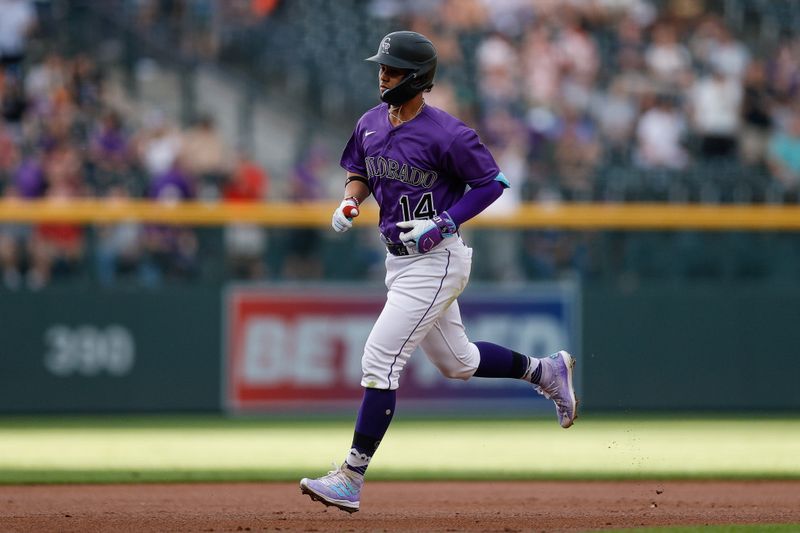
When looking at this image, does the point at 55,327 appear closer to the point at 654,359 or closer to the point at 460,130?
the point at 654,359

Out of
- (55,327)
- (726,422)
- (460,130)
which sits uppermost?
(460,130)

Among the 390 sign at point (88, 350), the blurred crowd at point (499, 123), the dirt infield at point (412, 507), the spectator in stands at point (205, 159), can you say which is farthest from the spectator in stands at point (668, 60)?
the dirt infield at point (412, 507)

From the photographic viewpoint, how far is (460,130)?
6070 millimetres

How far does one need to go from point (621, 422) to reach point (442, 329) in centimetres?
568

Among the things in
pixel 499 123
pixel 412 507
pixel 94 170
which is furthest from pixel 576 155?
pixel 412 507

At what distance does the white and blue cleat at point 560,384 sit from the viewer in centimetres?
680

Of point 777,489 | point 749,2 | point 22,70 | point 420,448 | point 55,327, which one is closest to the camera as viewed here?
point 777,489

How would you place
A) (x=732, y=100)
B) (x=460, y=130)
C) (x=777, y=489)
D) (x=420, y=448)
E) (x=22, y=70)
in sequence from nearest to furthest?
(x=460, y=130) < (x=777, y=489) < (x=420, y=448) < (x=22, y=70) < (x=732, y=100)

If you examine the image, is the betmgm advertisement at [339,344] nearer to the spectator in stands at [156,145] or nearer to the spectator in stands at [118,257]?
the spectator in stands at [118,257]

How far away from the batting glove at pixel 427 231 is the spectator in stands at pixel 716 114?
28.4ft

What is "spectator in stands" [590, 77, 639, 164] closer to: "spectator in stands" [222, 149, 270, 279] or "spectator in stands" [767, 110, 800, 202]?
"spectator in stands" [767, 110, 800, 202]

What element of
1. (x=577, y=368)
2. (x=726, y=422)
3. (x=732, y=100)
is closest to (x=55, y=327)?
(x=577, y=368)

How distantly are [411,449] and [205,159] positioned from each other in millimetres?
3957

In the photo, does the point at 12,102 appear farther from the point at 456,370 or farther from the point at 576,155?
the point at 456,370
